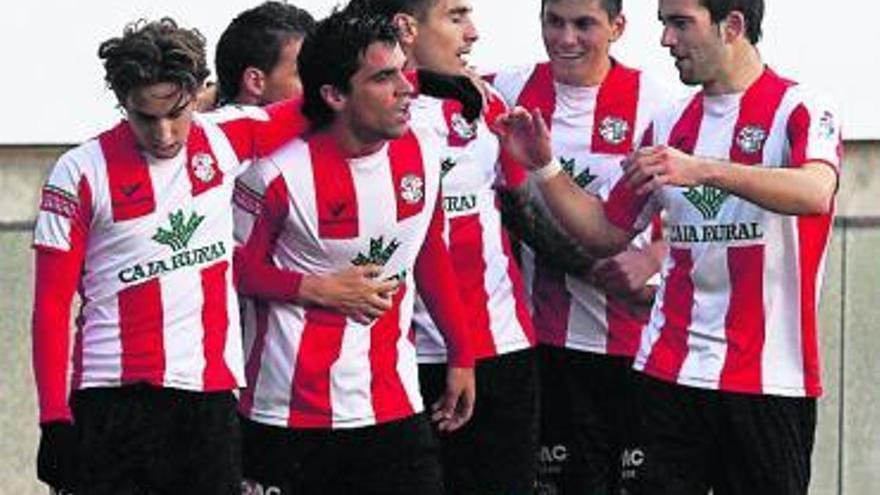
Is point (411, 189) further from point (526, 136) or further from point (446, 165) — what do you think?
point (446, 165)

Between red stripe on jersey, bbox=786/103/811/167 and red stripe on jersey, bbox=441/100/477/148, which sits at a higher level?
red stripe on jersey, bbox=441/100/477/148

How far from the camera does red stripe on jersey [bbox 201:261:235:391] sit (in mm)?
9008

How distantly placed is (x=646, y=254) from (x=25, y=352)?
264 centimetres

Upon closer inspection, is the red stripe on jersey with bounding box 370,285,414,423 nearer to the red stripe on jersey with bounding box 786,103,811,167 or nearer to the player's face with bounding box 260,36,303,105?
the player's face with bounding box 260,36,303,105

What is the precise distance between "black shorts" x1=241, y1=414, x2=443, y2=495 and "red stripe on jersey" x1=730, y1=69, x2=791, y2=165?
1202mm

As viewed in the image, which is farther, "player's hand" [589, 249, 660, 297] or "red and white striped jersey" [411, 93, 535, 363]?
"player's hand" [589, 249, 660, 297]

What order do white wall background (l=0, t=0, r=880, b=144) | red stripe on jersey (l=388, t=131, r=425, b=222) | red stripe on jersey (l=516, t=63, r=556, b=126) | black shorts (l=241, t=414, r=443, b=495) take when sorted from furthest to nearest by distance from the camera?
white wall background (l=0, t=0, r=880, b=144), red stripe on jersey (l=516, t=63, r=556, b=126), red stripe on jersey (l=388, t=131, r=425, b=222), black shorts (l=241, t=414, r=443, b=495)

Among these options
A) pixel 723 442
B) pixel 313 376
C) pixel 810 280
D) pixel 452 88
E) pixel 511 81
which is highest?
pixel 511 81

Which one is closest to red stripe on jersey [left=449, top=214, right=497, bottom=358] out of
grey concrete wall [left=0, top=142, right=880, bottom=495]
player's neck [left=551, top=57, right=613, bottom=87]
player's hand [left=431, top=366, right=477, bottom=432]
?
player's hand [left=431, top=366, right=477, bottom=432]

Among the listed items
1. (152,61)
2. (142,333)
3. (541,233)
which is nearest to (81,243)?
(142,333)

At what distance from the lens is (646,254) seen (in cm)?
1019

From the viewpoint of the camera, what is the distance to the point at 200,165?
29.6 ft

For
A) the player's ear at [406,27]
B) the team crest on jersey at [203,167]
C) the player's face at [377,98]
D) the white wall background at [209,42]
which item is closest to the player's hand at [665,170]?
the player's face at [377,98]

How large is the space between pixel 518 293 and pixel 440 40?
0.79 m
